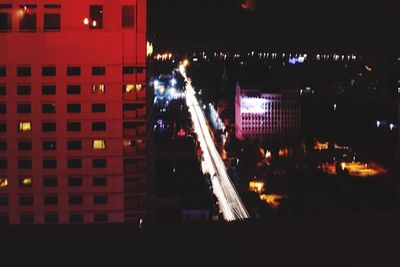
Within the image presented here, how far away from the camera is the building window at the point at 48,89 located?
3105 millimetres

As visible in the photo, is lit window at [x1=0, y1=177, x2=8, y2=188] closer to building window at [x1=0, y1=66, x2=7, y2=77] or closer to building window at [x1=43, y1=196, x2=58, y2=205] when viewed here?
building window at [x1=43, y1=196, x2=58, y2=205]

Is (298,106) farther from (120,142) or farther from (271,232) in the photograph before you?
(271,232)

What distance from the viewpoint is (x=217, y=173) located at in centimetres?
704

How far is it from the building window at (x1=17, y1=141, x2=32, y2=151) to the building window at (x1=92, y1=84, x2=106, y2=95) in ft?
1.40

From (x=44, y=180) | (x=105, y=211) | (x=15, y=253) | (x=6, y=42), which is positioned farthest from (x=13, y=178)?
(x=15, y=253)

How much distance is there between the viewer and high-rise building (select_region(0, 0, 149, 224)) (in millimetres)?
3020

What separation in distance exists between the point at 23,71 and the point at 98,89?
389 mm

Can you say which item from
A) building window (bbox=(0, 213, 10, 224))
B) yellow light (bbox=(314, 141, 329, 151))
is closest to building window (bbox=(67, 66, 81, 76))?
building window (bbox=(0, 213, 10, 224))

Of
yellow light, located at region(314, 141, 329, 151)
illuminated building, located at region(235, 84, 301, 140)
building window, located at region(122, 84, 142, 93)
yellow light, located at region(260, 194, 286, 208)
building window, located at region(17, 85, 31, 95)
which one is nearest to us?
building window, located at region(17, 85, 31, 95)

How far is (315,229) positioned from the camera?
0.90 m

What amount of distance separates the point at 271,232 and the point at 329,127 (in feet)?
33.3

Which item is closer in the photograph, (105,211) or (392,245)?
(392,245)

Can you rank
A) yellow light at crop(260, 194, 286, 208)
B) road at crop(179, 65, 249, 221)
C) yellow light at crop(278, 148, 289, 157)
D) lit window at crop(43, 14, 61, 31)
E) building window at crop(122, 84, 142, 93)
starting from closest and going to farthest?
1. lit window at crop(43, 14, 61, 31)
2. building window at crop(122, 84, 142, 93)
3. road at crop(179, 65, 249, 221)
4. yellow light at crop(260, 194, 286, 208)
5. yellow light at crop(278, 148, 289, 157)

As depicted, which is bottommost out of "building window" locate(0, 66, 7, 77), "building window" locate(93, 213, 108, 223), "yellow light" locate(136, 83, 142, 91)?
"building window" locate(93, 213, 108, 223)
